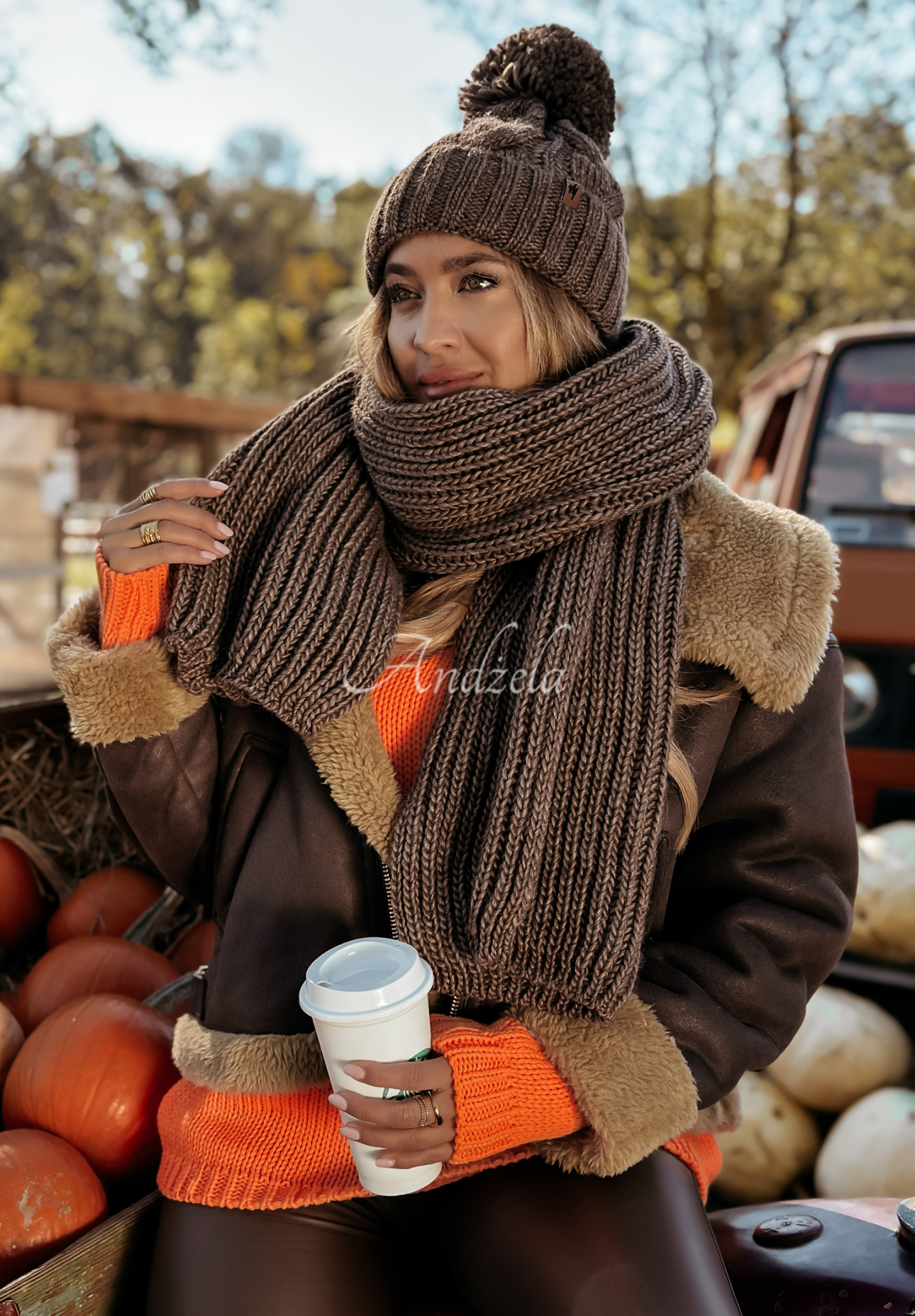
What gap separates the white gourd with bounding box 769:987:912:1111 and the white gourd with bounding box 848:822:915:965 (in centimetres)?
27

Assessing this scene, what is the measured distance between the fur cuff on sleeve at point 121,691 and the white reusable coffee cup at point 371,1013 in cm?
55

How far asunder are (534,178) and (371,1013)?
1.39m

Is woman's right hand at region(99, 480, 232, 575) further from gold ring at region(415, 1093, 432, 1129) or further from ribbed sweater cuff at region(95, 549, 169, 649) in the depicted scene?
gold ring at region(415, 1093, 432, 1129)

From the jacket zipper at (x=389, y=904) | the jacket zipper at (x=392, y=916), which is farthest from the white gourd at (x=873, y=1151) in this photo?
the jacket zipper at (x=389, y=904)

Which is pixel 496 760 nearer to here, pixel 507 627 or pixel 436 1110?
pixel 507 627

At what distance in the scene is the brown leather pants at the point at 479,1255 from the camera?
1.36 m

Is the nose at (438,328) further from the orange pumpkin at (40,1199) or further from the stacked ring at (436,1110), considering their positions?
the orange pumpkin at (40,1199)

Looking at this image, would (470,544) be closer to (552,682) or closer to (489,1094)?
(552,682)

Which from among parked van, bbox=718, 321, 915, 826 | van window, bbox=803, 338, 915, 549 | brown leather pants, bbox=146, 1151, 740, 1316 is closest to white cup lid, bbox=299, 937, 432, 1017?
brown leather pants, bbox=146, 1151, 740, 1316

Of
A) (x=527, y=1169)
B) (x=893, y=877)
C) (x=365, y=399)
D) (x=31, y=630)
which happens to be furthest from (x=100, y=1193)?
(x=31, y=630)

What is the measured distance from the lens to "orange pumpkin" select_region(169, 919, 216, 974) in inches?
95.1

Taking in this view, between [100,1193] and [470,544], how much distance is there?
4.12 ft

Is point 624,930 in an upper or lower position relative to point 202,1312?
upper

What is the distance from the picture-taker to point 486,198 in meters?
1.73
